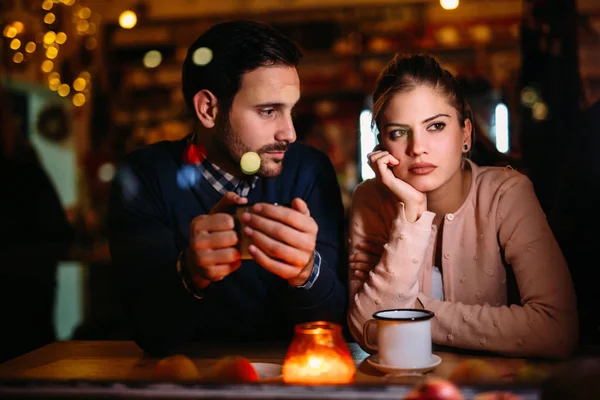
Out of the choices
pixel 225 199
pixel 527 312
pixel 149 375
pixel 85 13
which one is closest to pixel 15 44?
pixel 85 13

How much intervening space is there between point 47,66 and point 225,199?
1.44 meters

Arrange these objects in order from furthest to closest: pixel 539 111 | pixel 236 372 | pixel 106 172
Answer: pixel 106 172, pixel 539 111, pixel 236 372

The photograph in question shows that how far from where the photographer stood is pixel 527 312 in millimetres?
1291

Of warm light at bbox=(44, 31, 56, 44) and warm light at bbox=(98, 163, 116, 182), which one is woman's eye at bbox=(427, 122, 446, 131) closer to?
warm light at bbox=(98, 163, 116, 182)

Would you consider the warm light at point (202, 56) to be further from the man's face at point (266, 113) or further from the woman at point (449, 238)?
the woman at point (449, 238)

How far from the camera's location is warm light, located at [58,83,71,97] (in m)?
2.53

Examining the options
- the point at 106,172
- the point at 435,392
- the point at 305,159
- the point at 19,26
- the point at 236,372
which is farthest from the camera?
the point at 106,172

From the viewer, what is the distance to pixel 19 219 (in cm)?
231

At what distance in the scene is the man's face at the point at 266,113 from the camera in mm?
1430

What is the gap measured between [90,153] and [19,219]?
0.42 metres

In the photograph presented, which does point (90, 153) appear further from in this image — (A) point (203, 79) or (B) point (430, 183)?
(B) point (430, 183)

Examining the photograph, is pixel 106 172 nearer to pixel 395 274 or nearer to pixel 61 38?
A: pixel 61 38

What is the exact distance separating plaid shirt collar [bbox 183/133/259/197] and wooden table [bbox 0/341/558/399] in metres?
0.38

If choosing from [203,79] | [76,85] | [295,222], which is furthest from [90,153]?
[295,222]
